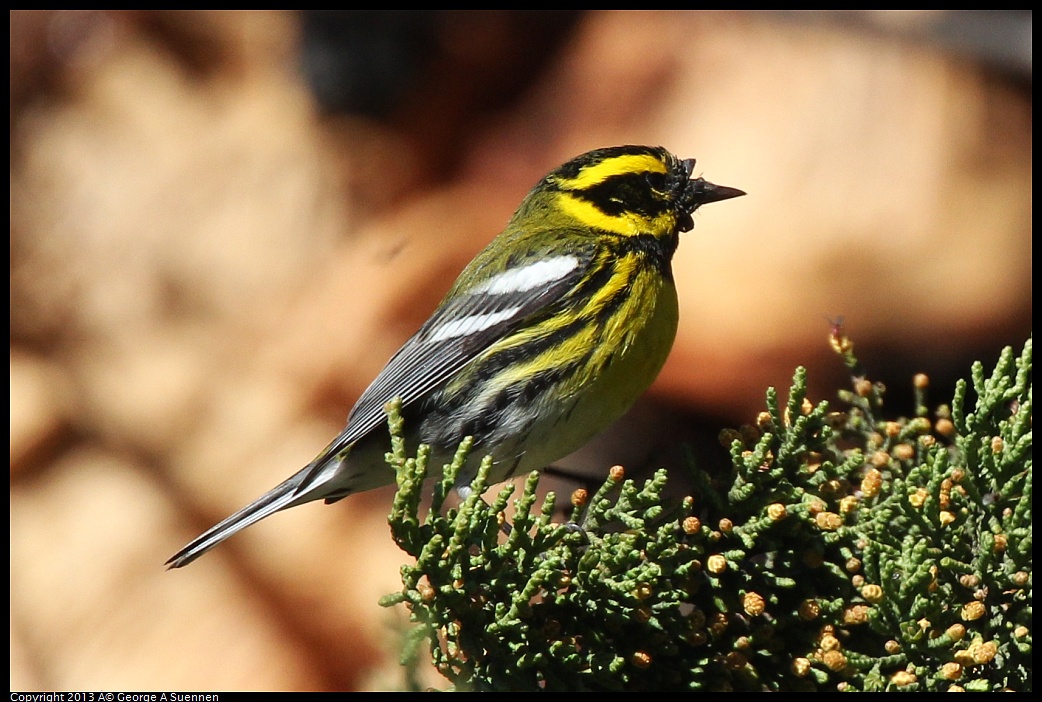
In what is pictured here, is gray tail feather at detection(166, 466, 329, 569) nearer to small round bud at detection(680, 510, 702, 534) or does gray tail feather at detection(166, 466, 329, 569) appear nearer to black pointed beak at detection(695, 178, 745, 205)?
small round bud at detection(680, 510, 702, 534)

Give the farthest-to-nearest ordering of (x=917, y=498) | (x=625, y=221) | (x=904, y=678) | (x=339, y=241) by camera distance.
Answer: (x=339, y=241) < (x=625, y=221) < (x=917, y=498) < (x=904, y=678)

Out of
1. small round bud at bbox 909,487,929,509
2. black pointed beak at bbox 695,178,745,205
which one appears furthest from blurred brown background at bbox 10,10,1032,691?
small round bud at bbox 909,487,929,509

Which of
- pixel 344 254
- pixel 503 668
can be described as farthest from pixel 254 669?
pixel 503 668

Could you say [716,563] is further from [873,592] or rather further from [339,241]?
[339,241]

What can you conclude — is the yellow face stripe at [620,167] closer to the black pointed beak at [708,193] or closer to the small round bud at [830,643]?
the black pointed beak at [708,193]

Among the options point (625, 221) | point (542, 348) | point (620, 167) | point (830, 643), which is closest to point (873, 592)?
point (830, 643)

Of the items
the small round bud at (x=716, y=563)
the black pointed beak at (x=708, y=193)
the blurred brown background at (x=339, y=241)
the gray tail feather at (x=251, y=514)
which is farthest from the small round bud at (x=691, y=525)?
the blurred brown background at (x=339, y=241)
